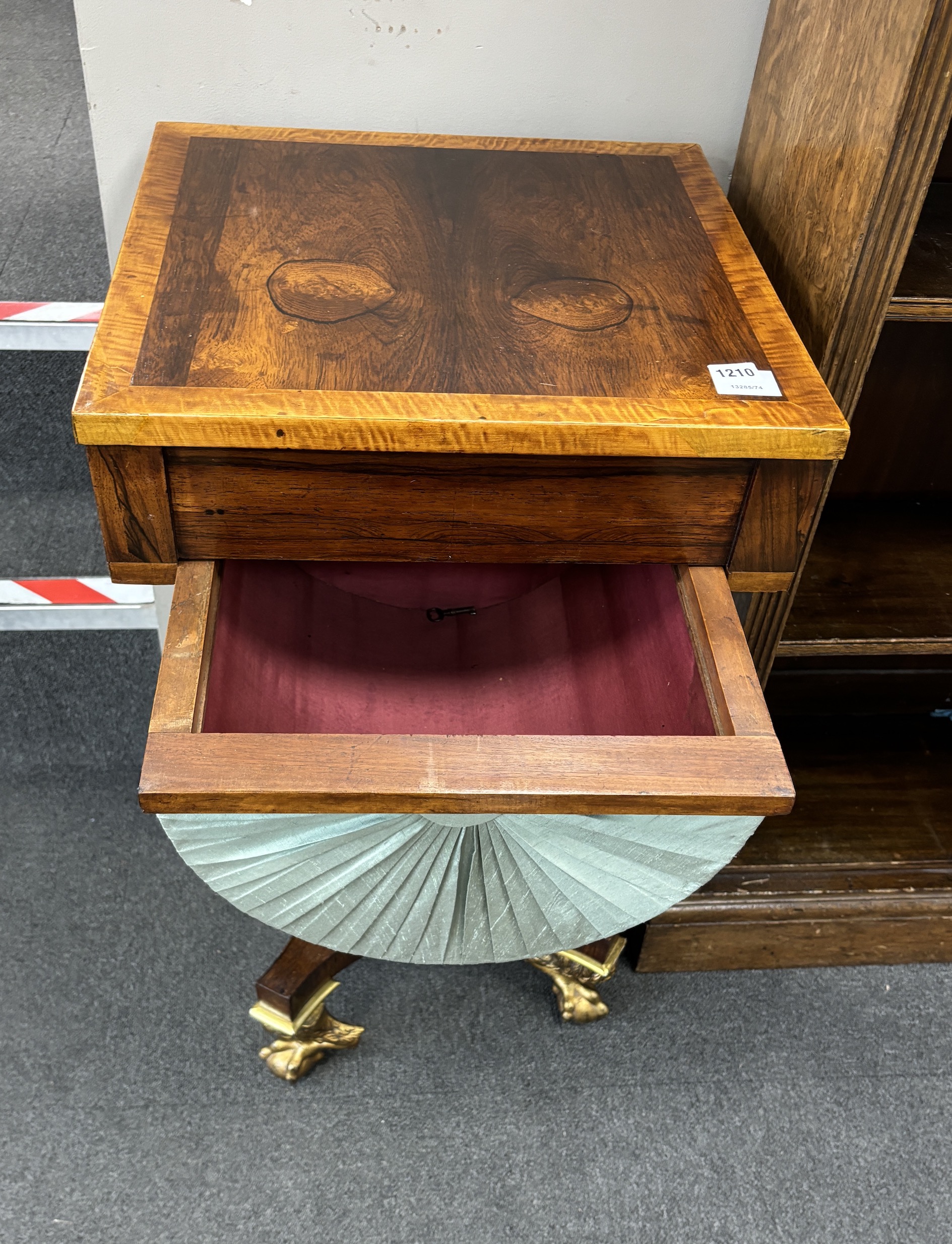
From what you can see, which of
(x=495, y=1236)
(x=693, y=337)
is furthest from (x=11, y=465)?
(x=495, y=1236)

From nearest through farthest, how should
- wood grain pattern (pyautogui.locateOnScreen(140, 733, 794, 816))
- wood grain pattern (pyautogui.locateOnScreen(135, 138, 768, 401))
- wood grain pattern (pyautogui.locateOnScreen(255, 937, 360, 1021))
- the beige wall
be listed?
wood grain pattern (pyautogui.locateOnScreen(140, 733, 794, 816)) → wood grain pattern (pyautogui.locateOnScreen(135, 138, 768, 401)) → the beige wall → wood grain pattern (pyautogui.locateOnScreen(255, 937, 360, 1021))

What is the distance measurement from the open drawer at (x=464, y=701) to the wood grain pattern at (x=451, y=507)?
55mm

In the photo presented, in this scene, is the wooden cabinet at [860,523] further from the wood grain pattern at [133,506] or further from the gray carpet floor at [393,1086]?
the wood grain pattern at [133,506]

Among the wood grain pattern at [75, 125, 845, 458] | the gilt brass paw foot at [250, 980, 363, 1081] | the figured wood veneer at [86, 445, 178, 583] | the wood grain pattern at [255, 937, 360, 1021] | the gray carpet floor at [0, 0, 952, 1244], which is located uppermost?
the wood grain pattern at [75, 125, 845, 458]

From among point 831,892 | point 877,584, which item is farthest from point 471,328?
point 831,892

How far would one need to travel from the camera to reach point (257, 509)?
904 millimetres

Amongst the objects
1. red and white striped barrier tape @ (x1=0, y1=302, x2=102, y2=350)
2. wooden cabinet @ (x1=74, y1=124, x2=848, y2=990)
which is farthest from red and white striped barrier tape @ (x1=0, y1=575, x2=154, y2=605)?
wooden cabinet @ (x1=74, y1=124, x2=848, y2=990)

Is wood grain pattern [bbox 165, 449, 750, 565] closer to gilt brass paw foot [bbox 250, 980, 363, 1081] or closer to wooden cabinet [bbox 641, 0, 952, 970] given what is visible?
wooden cabinet [bbox 641, 0, 952, 970]

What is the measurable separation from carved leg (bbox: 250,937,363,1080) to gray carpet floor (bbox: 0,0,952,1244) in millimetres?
42

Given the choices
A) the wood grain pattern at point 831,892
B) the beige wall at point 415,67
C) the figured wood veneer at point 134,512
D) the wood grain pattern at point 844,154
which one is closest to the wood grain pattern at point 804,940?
the wood grain pattern at point 831,892

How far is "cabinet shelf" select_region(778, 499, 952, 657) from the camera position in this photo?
1.23 metres

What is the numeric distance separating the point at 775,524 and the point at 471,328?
12.7 inches

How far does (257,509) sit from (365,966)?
0.82 m

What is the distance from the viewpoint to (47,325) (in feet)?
4.55
